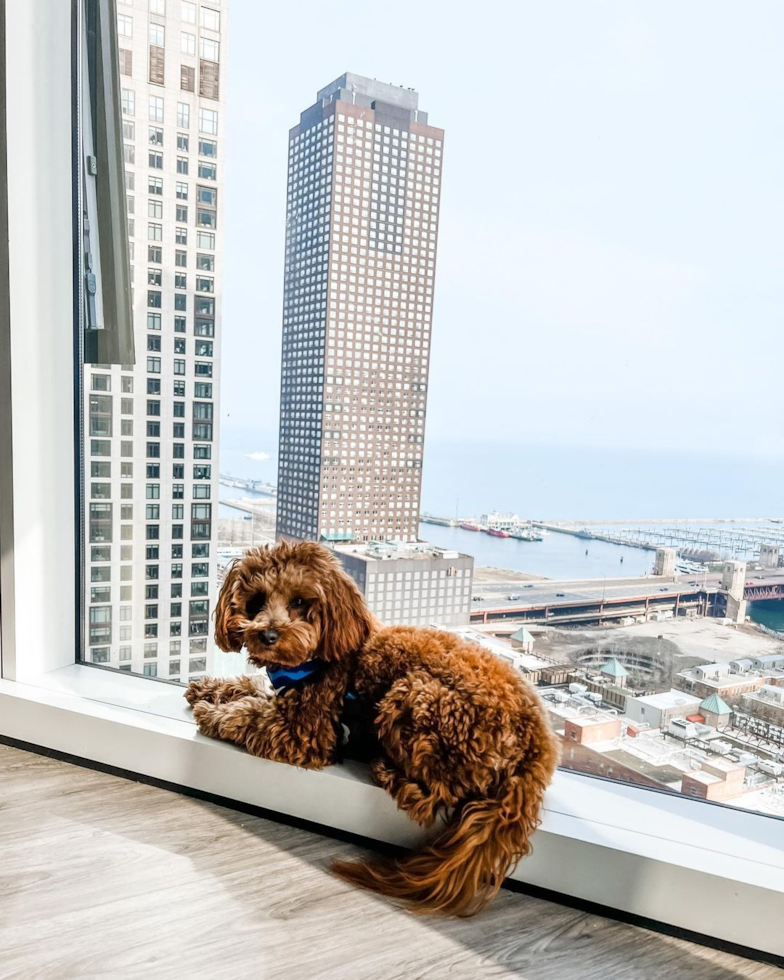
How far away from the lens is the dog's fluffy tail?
1.20 m

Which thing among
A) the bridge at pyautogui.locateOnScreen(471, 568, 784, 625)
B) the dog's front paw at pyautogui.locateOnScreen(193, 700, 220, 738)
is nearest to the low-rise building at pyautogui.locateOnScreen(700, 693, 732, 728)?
the bridge at pyautogui.locateOnScreen(471, 568, 784, 625)

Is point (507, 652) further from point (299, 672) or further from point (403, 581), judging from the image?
point (299, 672)

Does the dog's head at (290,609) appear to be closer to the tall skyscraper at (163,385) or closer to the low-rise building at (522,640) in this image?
the low-rise building at (522,640)

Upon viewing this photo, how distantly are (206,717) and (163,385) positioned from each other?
85 cm

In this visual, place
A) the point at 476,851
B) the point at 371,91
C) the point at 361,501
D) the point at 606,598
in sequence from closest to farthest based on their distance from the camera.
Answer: the point at 476,851 < the point at 606,598 < the point at 371,91 < the point at 361,501

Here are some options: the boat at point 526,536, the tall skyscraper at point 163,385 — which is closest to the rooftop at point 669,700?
the boat at point 526,536

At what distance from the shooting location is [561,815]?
133 cm

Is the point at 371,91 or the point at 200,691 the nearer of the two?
the point at 371,91

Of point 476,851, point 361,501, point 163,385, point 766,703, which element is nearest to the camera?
point 476,851

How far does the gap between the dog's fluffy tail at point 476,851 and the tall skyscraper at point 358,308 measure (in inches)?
23.7

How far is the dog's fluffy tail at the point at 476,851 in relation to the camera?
3.92 ft

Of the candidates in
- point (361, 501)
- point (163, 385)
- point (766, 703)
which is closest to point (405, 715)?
point (361, 501)

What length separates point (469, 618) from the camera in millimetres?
1551

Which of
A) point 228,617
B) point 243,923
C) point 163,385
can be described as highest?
point 163,385
